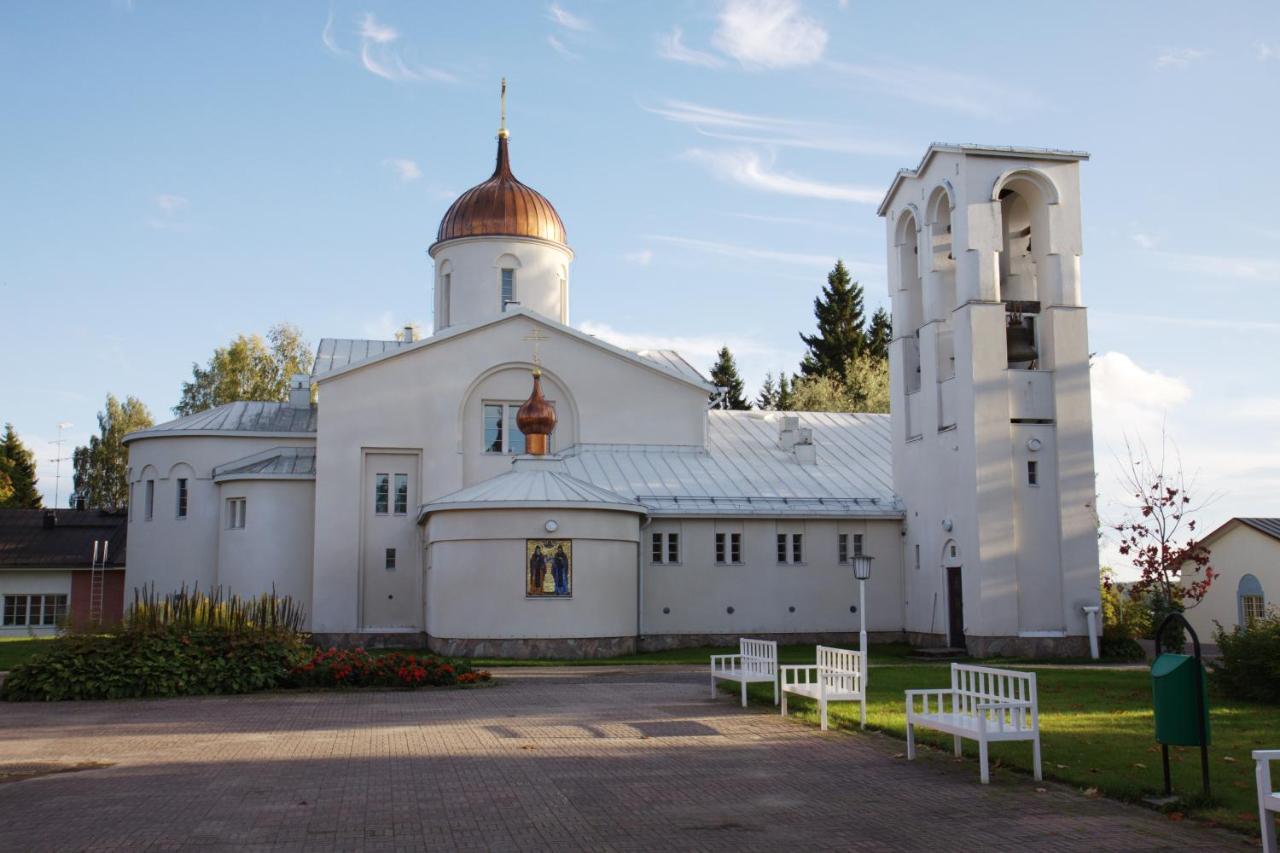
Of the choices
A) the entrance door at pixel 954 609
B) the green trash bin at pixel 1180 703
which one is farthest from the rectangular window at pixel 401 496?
the green trash bin at pixel 1180 703

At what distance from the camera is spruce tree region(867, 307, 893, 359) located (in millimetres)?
72500

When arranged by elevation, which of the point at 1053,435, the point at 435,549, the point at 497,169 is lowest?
the point at 435,549

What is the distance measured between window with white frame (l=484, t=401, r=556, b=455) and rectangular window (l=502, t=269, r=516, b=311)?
5.76 m

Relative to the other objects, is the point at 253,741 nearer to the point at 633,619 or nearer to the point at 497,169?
the point at 633,619

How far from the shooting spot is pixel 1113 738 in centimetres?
1338

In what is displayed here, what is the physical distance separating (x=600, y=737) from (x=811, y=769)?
3217 millimetres

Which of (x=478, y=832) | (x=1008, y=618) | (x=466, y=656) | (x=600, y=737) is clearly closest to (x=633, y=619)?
(x=466, y=656)

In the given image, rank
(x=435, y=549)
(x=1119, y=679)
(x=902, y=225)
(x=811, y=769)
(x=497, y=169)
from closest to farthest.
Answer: (x=811, y=769), (x=1119, y=679), (x=435, y=549), (x=902, y=225), (x=497, y=169)

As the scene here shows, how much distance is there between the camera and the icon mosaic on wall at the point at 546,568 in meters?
28.9

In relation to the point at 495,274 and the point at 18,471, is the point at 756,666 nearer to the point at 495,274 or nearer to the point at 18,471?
the point at 495,274

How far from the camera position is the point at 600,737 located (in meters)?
14.2

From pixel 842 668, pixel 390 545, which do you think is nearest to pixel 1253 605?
pixel 842 668

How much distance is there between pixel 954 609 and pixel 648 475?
9.32m

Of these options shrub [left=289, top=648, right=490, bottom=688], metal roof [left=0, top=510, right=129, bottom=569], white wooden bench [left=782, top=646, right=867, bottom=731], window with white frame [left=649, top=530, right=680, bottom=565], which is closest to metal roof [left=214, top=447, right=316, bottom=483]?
window with white frame [left=649, top=530, right=680, bottom=565]
